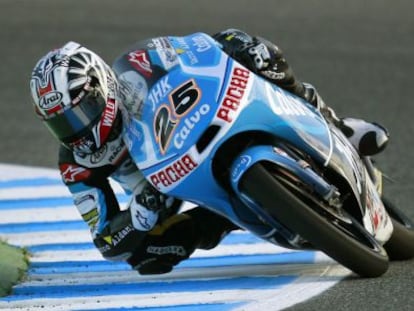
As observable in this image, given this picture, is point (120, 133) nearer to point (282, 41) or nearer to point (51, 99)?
Answer: point (51, 99)

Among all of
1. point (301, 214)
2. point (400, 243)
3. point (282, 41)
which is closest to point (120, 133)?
point (301, 214)

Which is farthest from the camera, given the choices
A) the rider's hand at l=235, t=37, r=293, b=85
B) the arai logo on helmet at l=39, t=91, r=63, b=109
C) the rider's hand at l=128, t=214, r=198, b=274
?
the rider's hand at l=128, t=214, r=198, b=274

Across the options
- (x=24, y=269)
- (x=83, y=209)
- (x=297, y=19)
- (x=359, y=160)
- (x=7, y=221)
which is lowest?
(x=297, y=19)

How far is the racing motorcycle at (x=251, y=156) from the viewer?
16.6 feet

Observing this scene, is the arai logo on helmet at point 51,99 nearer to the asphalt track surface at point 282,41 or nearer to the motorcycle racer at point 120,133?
the motorcycle racer at point 120,133

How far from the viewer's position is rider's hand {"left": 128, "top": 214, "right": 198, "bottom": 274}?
5.76 meters

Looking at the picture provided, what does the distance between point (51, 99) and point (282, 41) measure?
9.13 meters

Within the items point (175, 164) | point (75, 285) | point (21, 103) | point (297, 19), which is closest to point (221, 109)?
point (175, 164)

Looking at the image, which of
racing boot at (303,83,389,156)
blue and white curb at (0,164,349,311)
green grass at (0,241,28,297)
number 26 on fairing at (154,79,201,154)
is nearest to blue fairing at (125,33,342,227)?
number 26 on fairing at (154,79,201,154)

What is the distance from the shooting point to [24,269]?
6.41 m

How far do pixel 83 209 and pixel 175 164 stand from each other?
28.2 inches

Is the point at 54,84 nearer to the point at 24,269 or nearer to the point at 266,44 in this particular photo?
the point at 266,44

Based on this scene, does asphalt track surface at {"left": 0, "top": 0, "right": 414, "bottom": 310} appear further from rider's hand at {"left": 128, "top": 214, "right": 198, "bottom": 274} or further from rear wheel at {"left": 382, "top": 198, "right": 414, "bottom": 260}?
rider's hand at {"left": 128, "top": 214, "right": 198, "bottom": 274}

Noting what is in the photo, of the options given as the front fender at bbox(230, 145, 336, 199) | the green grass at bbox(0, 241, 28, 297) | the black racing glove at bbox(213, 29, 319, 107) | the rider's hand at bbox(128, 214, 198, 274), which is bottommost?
the green grass at bbox(0, 241, 28, 297)
